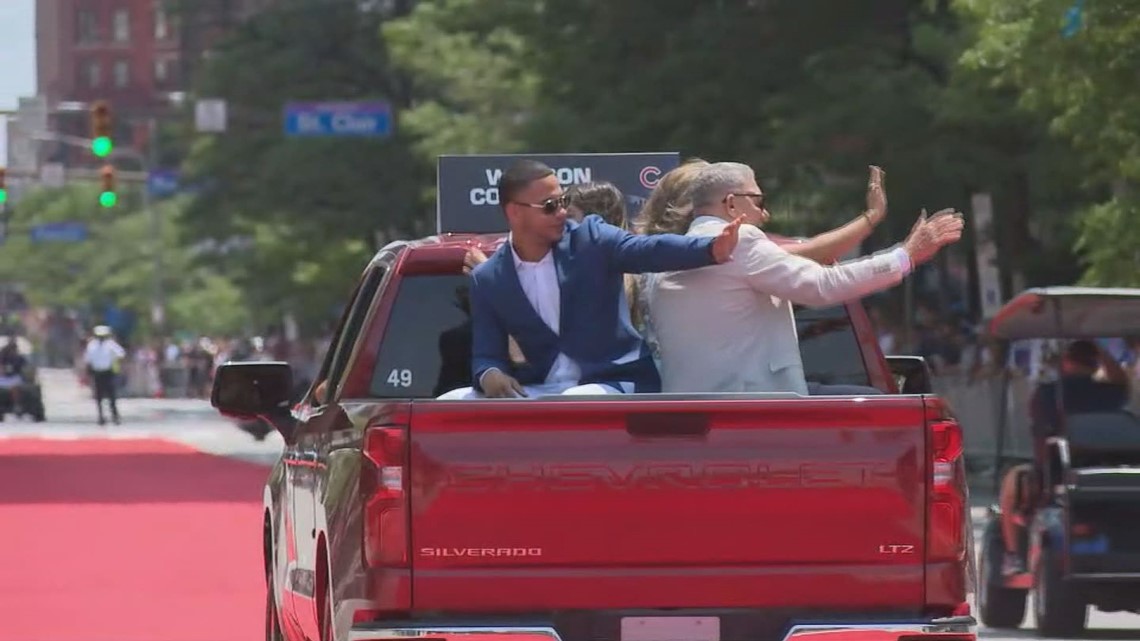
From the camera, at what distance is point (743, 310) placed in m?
8.59

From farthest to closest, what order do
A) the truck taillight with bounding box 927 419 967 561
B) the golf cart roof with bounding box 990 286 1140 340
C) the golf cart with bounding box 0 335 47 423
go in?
the golf cart with bounding box 0 335 47 423
the golf cart roof with bounding box 990 286 1140 340
the truck taillight with bounding box 927 419 967 561

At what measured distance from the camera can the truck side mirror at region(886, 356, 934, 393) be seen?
10070 mm

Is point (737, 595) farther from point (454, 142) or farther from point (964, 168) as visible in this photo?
point (454, 142)

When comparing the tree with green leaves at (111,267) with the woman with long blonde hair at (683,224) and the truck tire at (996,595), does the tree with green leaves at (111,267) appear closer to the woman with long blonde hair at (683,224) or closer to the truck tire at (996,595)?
the truck tire at (996,595)

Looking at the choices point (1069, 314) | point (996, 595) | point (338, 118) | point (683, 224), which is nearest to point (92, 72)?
point (338, 118)

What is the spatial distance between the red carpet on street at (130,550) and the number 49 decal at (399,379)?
4572mm

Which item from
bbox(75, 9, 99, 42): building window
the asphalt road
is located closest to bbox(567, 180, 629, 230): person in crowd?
the asphalt road

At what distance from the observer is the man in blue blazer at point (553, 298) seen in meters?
8.49

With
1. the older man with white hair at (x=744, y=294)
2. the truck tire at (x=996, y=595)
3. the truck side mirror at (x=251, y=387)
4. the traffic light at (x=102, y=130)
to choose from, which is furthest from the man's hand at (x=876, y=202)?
the traffic light at (x=102, y=130)

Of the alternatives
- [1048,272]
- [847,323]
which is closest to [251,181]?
[1048,272]

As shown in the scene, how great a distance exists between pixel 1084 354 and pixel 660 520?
25.3ft

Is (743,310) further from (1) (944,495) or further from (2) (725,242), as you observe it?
(1) (944,495)

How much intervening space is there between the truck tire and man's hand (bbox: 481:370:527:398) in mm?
6754

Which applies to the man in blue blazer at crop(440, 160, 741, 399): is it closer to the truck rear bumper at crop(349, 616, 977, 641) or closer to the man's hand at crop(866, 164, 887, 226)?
the man's hand at crop(866, 164, 887, 226)
